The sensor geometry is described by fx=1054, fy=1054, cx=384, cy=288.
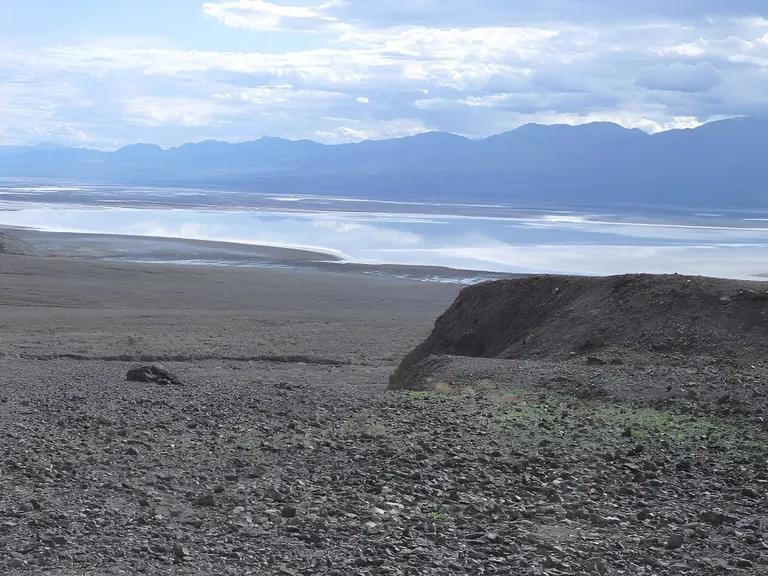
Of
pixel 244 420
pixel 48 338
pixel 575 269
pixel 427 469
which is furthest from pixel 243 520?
pixel 575 269

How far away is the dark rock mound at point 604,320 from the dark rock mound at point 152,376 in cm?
332

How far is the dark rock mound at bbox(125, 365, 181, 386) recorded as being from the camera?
1527cm

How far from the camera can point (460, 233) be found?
7119 centimetres

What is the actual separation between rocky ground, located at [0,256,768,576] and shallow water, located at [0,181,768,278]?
3385 cm

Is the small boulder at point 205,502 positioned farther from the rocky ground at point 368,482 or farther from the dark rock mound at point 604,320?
the dark rock mound at point 604,320

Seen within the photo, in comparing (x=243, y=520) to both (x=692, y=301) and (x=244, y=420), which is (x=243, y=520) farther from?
(x=692, y=301)

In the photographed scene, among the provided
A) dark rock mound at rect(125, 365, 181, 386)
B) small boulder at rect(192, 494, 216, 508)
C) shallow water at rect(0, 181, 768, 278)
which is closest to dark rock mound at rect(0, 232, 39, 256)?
shallow water at rect(0, 181, 768, 278)

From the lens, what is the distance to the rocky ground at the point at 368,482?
21.7ft

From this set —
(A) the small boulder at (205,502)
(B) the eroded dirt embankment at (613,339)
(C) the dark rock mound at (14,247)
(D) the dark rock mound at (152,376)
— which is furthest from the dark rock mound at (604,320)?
(C) the dark rock mound at (14,247)

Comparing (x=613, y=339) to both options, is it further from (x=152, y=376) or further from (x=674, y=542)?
(x=674, y=542)

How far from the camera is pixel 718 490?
8.37 m

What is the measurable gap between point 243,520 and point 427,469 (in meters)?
2.07

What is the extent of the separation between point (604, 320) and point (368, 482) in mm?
8861

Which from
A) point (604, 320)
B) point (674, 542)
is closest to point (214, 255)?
point (604, 320)
